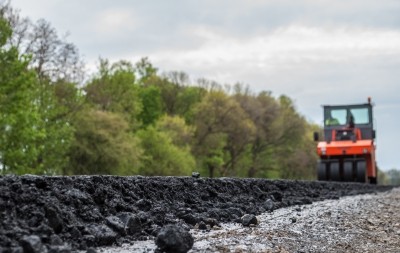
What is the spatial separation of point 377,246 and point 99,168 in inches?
1242

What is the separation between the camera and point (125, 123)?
39.8 metres

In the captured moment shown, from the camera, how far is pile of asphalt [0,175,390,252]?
14.0 feet

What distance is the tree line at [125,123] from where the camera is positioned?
2820 centimetres

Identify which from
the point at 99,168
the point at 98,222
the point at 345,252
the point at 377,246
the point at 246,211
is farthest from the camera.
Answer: the point at 99,168

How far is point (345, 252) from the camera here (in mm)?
5660

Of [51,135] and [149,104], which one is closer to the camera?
[51,135]

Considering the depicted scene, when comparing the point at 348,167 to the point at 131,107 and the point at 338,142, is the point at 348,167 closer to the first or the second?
the point at 338,142

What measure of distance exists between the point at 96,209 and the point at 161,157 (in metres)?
42.2

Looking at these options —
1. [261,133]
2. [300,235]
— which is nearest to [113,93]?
[261,133]

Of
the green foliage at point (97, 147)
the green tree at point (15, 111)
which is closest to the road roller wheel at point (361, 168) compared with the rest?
the green tree at point (15, 111)

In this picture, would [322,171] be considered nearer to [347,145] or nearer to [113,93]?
[347,145]

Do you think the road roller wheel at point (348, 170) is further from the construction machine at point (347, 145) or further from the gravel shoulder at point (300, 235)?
the gravel shoulder at point (300, 235)

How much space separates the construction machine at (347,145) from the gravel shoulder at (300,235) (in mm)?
17549

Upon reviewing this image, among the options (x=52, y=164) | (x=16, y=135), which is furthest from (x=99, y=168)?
(x=16, y=135)
